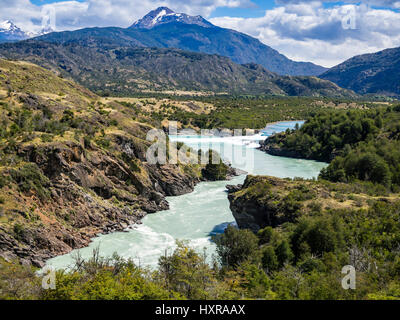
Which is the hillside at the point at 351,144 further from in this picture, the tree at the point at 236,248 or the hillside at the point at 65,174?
the tree at the point at 236,248

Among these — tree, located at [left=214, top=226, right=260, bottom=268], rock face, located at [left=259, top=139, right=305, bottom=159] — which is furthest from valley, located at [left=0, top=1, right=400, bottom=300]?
rock face, located at [left=259, top=139, right=305, bottom=159]

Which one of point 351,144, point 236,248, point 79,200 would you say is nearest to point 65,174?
point 79,200

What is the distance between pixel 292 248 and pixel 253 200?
8673mm

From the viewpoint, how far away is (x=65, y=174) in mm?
38688

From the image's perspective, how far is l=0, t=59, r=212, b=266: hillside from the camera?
3219 centimetres

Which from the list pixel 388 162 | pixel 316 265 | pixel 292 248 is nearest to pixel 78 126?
pixel 292 248

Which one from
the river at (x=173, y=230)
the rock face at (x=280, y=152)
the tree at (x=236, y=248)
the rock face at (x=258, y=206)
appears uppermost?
the rock face at (x=280, y=152)

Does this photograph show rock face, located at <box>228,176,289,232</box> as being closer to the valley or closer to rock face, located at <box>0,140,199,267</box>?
the valley

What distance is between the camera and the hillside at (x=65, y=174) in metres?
32.2

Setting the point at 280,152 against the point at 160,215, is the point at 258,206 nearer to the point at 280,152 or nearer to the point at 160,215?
the point at 160,215

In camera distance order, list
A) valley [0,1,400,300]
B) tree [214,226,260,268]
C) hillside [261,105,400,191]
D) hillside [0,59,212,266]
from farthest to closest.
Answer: hillside [261,105,400,191] < hillside [0,59,212,266] < tree [214,226,260,268] < valley [0,1,400,300]

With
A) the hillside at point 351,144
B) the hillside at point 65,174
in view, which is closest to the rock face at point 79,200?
the hillside at point 65,174

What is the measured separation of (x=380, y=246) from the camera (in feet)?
83.0
